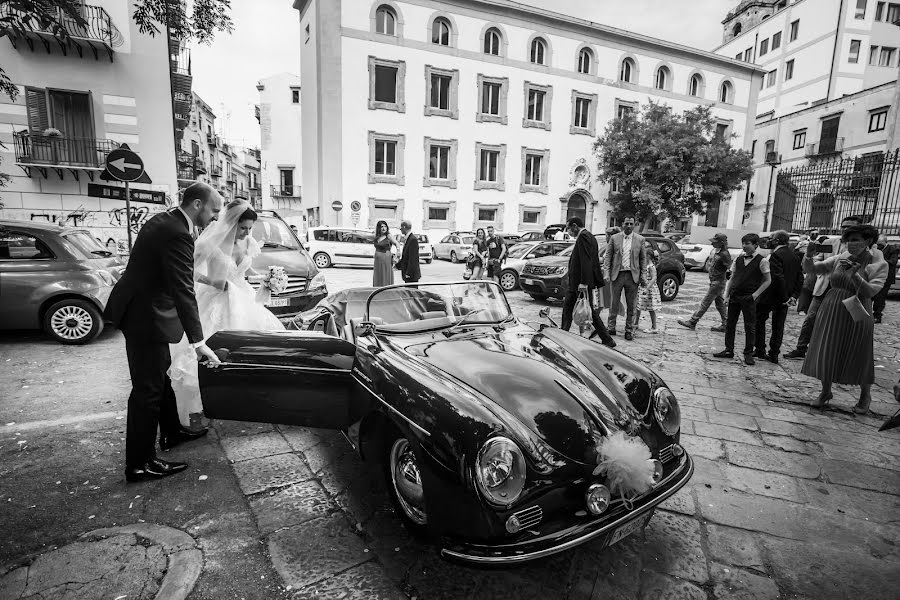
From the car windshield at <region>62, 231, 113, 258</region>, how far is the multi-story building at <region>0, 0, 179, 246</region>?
6953 millimetres

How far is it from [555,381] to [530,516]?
0.81 m

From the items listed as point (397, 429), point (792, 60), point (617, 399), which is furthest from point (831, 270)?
point (792, 60)

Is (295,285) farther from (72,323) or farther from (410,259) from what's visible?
→ (72,323)

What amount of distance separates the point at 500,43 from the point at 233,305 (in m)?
27.2

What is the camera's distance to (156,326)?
2826 mm

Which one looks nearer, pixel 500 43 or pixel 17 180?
pixel 17 180

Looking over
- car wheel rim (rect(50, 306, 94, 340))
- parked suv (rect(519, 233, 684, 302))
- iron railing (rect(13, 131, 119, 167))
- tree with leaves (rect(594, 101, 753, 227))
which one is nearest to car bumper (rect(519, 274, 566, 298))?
parked suv (rect(519, 233, 684, 302))

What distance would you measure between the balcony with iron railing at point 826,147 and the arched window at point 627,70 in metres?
12.7

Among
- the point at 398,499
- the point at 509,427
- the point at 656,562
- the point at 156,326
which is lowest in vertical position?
the point at 656,562

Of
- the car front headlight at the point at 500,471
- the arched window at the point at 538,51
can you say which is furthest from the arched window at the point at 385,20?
the car front headlight at the point at 500,471

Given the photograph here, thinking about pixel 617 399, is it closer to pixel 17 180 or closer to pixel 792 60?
pixel 17 180

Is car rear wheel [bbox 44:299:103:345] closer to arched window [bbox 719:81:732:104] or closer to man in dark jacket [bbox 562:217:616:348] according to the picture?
man in dark jacket [bbox 562:217:616:348]

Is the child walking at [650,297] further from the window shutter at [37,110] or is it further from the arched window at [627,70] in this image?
the arched window at [627,70]

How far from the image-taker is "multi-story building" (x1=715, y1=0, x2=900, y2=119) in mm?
33250
